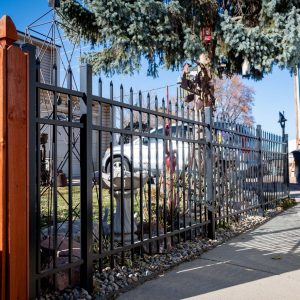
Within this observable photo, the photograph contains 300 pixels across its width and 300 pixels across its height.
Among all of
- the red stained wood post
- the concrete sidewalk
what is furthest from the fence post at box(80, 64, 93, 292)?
the red stained wood post

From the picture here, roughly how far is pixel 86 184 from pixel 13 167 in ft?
2.82

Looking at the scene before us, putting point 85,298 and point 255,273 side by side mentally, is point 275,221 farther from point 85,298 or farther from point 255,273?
point 85,298

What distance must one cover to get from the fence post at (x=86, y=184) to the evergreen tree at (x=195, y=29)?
5.36 metres

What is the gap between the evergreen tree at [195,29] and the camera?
8094mm

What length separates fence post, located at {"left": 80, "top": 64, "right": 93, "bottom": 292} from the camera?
3154mm

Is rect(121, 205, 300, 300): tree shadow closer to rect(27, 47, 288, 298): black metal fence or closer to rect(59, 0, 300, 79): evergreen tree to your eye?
rect(27, 47, 288, 298): black metal fence

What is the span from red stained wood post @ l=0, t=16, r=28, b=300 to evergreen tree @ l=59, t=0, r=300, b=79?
6.10 m

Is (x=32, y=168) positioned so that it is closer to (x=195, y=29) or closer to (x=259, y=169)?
(x=259, y=169)

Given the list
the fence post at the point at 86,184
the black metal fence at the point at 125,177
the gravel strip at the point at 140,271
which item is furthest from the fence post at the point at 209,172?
the fence post at the point at 86,184

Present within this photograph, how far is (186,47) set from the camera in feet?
27.6

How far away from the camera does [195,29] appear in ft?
29.2

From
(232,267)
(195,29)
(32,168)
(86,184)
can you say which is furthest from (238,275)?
(195,29)

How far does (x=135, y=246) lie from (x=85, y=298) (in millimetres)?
902

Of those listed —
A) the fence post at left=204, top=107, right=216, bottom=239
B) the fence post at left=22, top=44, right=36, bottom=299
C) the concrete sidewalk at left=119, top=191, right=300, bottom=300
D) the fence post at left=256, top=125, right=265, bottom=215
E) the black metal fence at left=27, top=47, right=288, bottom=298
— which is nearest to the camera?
the fence post at left=22, top=44, right=36, bottom=299
